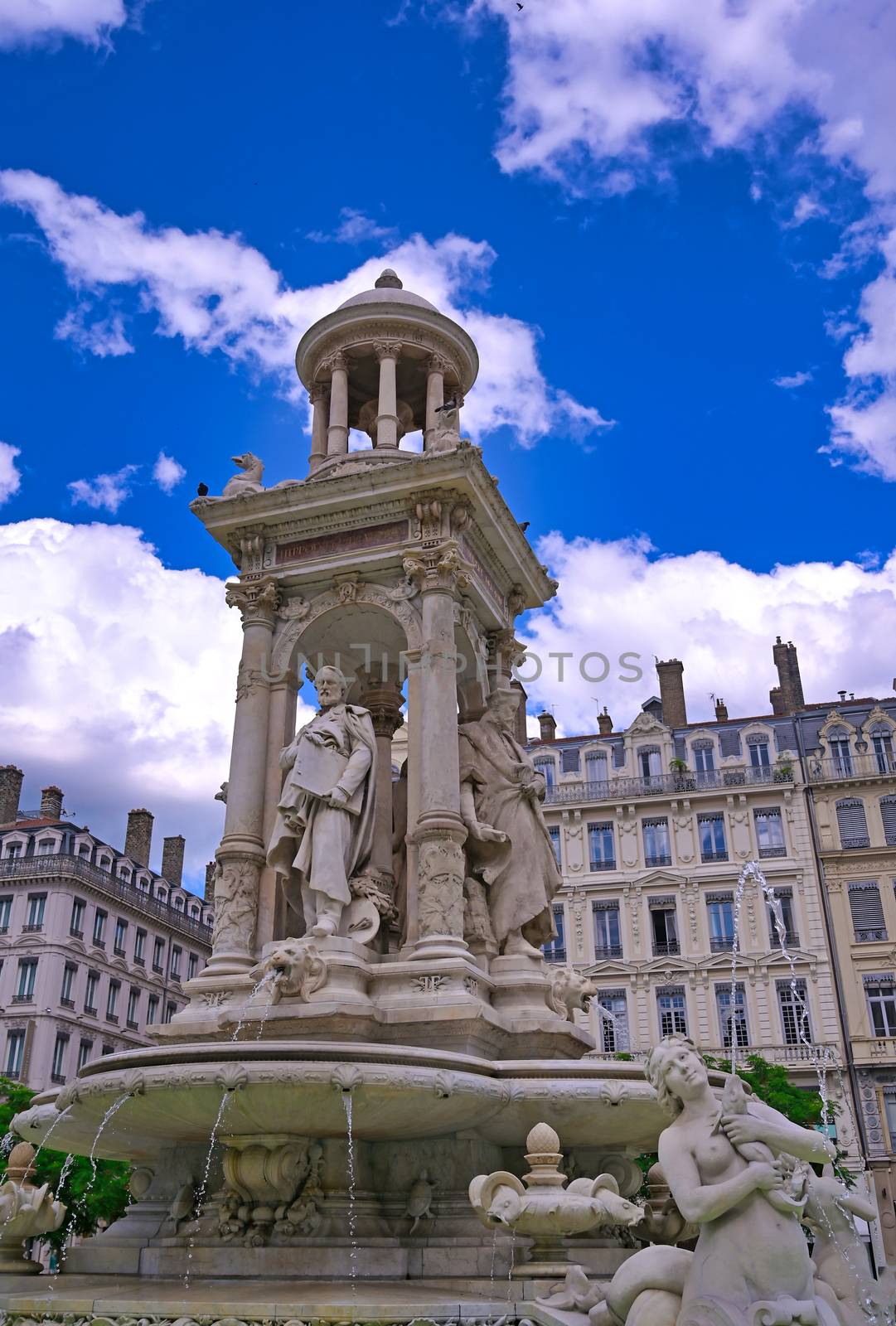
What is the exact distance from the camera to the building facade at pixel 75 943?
1941 inches

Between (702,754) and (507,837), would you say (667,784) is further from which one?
(507,837)

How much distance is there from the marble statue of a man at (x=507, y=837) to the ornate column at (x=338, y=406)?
14.4 feet

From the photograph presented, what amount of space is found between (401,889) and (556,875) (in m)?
1.90

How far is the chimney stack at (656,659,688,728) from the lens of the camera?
2115 inches

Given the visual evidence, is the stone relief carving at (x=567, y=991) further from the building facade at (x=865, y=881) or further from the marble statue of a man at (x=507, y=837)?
the building facade at (x=865, y=881)

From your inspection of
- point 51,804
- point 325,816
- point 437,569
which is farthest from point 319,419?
point 51,804

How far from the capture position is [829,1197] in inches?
282

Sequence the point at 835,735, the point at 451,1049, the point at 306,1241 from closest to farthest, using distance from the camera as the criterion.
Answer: the point at 306,1241 → the point at 451,1049 → the point at 835,735

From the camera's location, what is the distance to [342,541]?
14281 mm

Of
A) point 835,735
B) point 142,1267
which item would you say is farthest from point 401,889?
point 835,735

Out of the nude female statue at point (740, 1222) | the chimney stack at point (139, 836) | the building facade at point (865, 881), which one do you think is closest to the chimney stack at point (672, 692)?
the building facade at point (865, 881)

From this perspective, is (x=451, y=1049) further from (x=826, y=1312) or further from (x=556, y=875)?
(x=826, y=1312)

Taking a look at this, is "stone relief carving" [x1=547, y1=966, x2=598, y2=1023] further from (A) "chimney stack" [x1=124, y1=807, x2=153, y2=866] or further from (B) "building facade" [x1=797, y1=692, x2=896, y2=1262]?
(A) "chimney stack" [x1=124, y1=807, x2=153, y2=866]

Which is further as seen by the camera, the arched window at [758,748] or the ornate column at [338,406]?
the arched window at [758,748]
